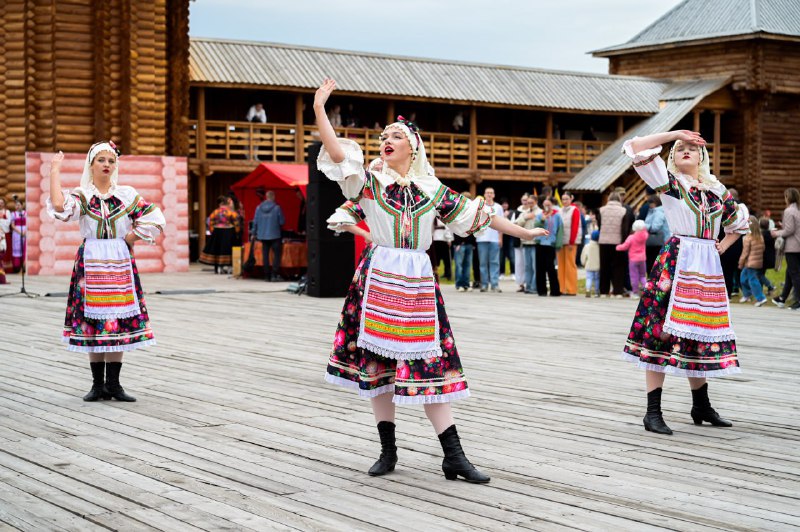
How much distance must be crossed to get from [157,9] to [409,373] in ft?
68.1

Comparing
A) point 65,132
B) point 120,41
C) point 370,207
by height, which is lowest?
point 370,207

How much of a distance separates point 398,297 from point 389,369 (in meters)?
0.34

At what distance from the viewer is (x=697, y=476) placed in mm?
5145

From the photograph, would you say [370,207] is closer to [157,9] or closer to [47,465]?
[47,465]

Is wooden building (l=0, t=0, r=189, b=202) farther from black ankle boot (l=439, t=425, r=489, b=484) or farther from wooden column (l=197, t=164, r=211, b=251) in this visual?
black ankle boot (l=439, t=425, r=489, b=484)

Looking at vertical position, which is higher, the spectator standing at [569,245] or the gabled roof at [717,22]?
the gabled roof at [717,22]

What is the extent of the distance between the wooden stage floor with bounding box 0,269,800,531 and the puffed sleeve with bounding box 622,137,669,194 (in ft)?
4.40

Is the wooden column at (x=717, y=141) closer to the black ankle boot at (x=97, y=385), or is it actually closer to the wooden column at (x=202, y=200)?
the wooden column at (x=202, y=200)

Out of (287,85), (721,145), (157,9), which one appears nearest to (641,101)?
(721,145)

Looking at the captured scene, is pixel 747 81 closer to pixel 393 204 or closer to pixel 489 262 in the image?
pixel 489 262

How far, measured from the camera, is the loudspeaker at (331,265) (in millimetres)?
16344

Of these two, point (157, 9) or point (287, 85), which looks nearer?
point (157, 9)

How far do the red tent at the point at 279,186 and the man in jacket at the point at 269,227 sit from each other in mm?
562

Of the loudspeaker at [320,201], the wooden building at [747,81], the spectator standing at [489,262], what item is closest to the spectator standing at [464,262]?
the spectator standing at [489,262]
